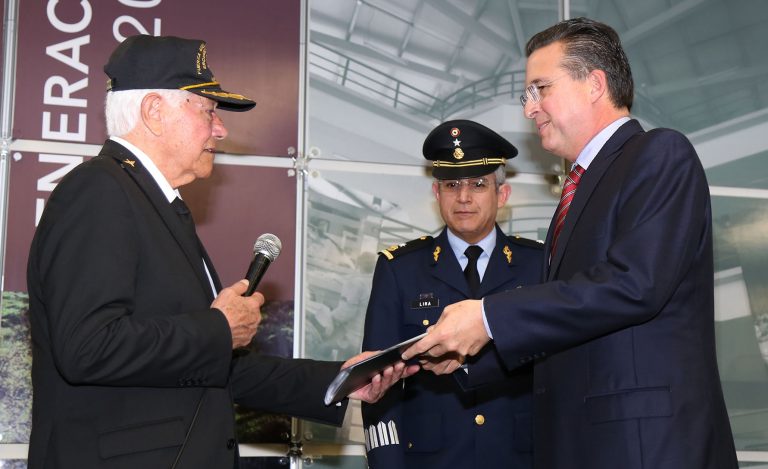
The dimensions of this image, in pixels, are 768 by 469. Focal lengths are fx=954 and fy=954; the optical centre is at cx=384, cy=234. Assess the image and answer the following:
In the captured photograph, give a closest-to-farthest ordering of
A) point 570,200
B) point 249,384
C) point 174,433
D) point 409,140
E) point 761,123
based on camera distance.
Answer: point 174,433 → point 570,200 → point 249,384 → point 409,140 → point 761,123

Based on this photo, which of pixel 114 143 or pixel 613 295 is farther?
pixel 114 143

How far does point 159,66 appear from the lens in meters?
2.69

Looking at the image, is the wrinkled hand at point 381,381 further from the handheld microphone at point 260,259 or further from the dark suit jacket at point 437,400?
the dark suit jacket at point 437,400

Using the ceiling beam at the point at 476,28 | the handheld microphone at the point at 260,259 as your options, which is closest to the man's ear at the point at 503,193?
the ceiling beam at the point at 476,28

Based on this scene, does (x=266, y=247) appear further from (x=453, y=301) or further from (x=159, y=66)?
(x=453, y=301)

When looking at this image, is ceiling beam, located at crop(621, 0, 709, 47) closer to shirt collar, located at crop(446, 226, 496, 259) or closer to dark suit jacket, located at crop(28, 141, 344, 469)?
shirt collar, located at crop(446, 226, 496, 259)

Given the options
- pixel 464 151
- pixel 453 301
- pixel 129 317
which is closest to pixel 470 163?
pixel 464 151

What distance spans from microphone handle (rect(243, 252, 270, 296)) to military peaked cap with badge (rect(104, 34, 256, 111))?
1.65 feet

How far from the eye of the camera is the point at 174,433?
228 cm

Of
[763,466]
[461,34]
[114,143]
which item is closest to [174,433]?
[114,143]

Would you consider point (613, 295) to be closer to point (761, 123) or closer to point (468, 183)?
point (468, 183)

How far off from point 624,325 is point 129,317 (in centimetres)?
114

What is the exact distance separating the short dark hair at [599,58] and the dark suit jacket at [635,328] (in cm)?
31

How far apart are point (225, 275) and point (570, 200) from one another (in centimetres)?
186
